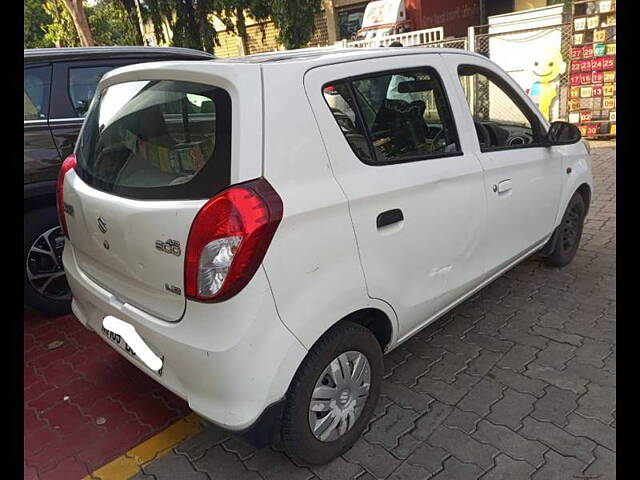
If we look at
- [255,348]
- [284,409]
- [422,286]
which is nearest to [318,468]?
[284,409]

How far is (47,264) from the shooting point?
141 inches

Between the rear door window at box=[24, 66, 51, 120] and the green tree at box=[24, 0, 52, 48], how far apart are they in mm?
24405

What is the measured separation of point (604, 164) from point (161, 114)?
715 cm

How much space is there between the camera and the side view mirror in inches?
133

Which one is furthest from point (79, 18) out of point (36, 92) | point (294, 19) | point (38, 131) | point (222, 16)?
point (38, 131)

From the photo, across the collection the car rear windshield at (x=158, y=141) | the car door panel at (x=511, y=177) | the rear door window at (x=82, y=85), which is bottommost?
the car door panel at (x=511, y=177)

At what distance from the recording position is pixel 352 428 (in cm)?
233

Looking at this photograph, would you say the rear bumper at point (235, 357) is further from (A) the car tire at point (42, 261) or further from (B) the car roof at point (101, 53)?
(B) the car roof at point (101, 53)

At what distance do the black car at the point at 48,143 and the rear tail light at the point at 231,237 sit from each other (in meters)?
2.27

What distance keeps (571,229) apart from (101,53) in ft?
13.3

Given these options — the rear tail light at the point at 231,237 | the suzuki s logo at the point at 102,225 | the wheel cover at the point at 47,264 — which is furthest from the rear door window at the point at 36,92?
the rear tail light at the point at 231,237

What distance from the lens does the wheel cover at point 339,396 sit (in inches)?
83.7

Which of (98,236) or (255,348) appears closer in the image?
(255,348)
